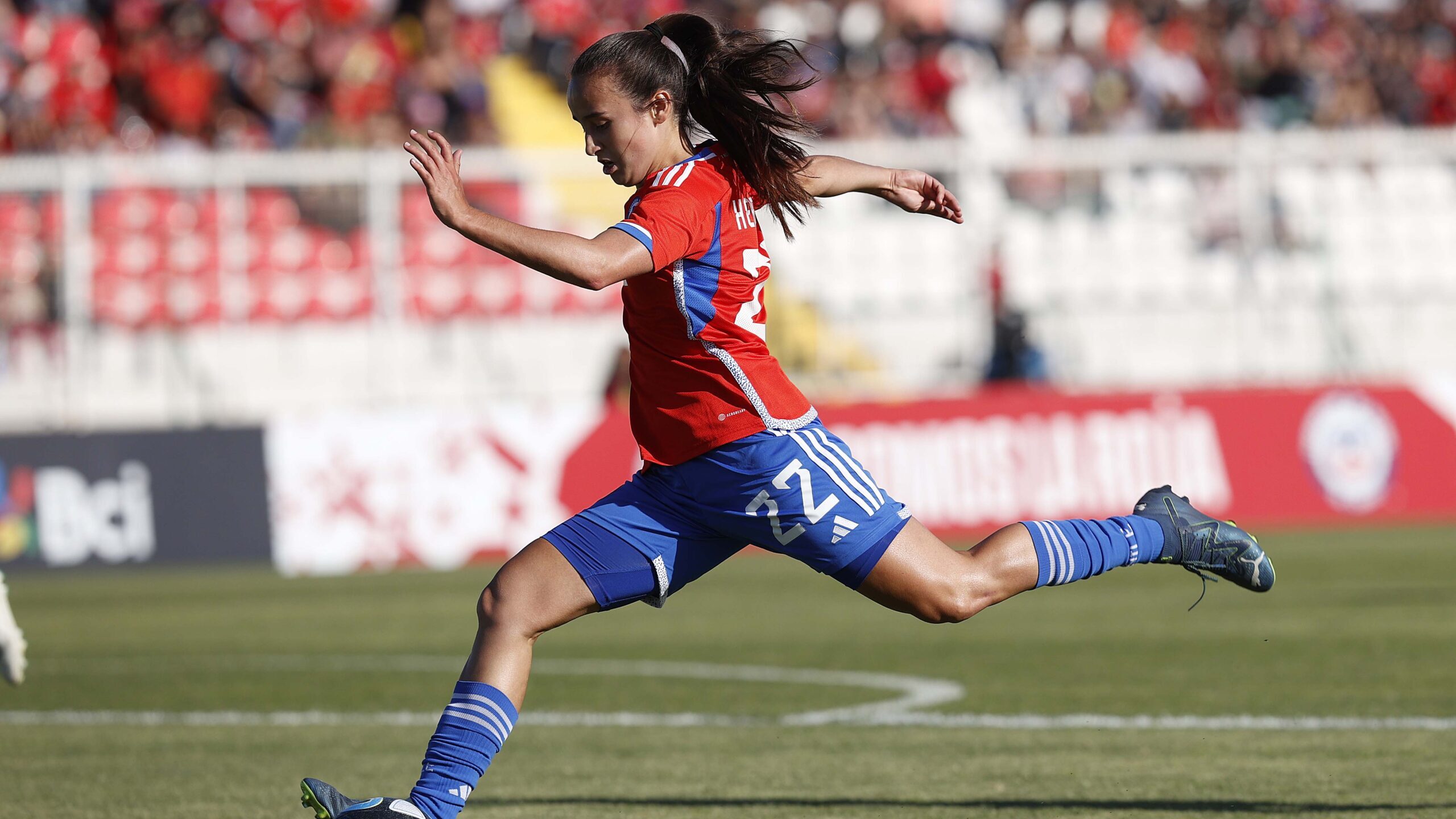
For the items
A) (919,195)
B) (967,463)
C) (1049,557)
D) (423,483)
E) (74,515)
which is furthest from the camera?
(967,463)

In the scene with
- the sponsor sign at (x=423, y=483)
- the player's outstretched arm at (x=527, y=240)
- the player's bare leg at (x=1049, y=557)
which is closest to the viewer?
the player's outstretched arm at (x=527, y=240)

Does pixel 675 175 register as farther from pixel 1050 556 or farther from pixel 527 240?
pixel 1050 556

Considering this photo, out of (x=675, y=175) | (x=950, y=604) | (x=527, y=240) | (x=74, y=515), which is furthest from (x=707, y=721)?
(x=74, y=515)

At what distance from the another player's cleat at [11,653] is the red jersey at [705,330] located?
2.05 m

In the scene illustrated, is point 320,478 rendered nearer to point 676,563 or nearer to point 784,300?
point 784,300

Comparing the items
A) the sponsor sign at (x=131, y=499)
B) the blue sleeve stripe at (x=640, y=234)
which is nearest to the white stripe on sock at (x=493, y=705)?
the blue sleeve stripe at (x=640, y=234)

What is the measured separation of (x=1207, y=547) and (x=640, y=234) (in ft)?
6.60

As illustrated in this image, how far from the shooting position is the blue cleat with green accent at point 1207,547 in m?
5.80

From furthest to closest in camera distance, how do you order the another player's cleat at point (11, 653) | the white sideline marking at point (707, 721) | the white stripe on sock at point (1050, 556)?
the white sideline marking at point (707, 721), the another player's cleat at point (11, 653), the white stripe on sock at point (1050, 556)

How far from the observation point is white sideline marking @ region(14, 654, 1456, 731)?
786 centimetres

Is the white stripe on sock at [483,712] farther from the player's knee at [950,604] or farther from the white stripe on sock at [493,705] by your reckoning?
the player's knee at [950,604]

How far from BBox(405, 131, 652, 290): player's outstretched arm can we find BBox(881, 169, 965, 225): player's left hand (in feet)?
4.76

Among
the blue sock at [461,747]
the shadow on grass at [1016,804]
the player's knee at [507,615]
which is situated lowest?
the shadow on grass at [1016,804]

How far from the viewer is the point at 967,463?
17.7 metres
